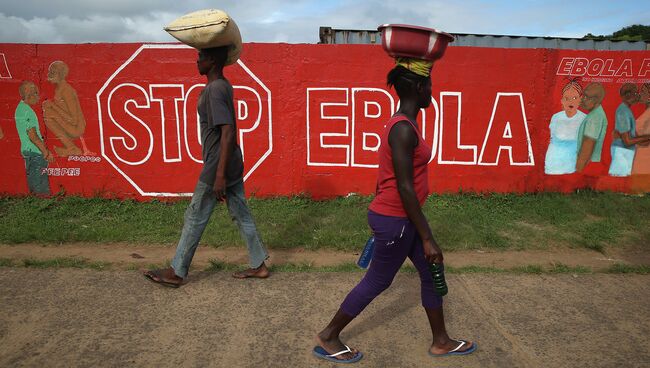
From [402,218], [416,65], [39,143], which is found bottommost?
[402,218]

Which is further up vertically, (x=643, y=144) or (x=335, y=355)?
(x=643, y=144)

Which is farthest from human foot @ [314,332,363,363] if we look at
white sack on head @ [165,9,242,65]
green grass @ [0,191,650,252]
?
white sack on head @ [165,9,242,65]

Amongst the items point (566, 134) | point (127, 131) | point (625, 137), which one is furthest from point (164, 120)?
point (625, 137)

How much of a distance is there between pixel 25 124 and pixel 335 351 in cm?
520

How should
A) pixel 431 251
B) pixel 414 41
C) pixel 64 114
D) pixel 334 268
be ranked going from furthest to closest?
1. pixel 64 114
2. pixel 334 268
3. pixel 431 251
4. pixel 414 41

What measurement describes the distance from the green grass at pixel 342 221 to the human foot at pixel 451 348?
1.72 m

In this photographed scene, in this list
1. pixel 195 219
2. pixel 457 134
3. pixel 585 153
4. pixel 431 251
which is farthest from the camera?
pixel 585 153

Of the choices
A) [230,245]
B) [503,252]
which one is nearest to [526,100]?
[503,252]

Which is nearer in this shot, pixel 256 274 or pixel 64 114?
pixel 256 274

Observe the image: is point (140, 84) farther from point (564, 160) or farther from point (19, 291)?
point (564, 160)

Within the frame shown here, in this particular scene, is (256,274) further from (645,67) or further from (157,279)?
(645,67)

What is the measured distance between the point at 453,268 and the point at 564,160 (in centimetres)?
319

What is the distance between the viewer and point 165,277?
129 inches

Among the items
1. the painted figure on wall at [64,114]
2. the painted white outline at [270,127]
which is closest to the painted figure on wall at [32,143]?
the painted figure on wall at [64,114]
